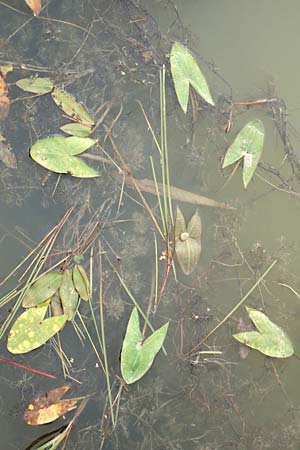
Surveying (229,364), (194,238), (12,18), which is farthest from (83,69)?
(229,364)

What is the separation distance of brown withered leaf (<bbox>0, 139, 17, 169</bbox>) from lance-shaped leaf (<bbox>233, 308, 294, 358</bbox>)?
1113mm

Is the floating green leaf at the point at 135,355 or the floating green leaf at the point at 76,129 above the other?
the floating green leaf at the point at 76,129

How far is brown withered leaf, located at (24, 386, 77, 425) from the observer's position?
203 centimetres

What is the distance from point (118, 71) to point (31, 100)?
1.25 ft

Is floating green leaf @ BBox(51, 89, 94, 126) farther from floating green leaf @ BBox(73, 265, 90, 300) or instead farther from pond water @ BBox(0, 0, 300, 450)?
floating green leaf @ BBox(73, 265, 90, 300)

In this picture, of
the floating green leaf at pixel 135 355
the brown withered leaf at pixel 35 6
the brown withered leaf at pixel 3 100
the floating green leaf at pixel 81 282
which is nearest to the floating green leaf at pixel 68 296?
the floating green leaf at pixel 81 282

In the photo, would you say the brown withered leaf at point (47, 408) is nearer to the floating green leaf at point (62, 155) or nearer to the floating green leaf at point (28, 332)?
the floating green leaf at point (28, 332)

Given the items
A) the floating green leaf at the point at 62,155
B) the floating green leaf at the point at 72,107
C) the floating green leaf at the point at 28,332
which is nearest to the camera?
the floating green leaf at the point at 28,332

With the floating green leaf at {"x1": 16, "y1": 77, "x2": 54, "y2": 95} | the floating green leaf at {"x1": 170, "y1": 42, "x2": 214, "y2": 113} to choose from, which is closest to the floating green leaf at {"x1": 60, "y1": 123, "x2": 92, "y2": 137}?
the floating green leaf at {"x1": 16, "y1": 77, "x2": 54, "y2": 95}

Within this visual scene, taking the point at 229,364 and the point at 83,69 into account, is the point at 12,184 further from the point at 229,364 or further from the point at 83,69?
the point at 229,364

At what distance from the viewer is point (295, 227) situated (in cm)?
226

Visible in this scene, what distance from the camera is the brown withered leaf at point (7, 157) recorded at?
218 centimetres

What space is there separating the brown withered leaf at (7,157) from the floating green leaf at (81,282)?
489 millimetres

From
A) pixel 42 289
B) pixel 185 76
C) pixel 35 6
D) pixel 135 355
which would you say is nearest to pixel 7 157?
pixel 42 289
